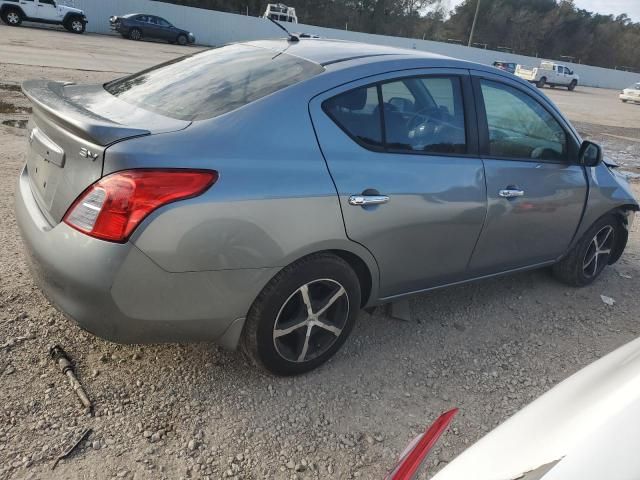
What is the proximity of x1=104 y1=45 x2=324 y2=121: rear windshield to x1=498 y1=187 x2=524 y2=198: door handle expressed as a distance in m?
1.36

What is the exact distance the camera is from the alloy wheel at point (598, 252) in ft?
14.2

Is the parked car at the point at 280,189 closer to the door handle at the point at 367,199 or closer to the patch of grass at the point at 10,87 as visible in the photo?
the door handle at the point at 367,199

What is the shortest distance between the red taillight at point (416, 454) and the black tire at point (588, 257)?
306 centimetres

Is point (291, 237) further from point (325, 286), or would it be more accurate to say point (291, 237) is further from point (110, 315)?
point (110, 315)

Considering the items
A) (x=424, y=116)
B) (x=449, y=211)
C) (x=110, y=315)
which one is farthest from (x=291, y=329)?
(x=424, y=116)

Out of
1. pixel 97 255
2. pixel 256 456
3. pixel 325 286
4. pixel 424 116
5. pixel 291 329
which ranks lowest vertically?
pixel 256 456

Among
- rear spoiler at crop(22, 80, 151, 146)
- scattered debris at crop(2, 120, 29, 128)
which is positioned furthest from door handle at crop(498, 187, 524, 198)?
scattered debris at crop(2, 120, 29, 128)

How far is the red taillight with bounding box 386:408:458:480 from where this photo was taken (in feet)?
4.63

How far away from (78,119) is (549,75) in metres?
40.4

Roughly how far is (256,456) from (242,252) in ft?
2.91

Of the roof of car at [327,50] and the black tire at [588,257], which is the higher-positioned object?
the roof of car at [327,50]

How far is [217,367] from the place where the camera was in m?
2.85

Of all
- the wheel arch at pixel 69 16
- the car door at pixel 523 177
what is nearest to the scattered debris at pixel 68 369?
the car door at pixel 523 177

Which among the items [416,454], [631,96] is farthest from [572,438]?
[631,96]
